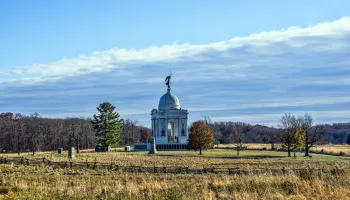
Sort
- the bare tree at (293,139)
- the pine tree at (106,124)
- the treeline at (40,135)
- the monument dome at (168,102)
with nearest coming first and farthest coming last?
the bare tree at (293,139), the pine tree at (106,124), the monument dome at (168,102), the treeline at (40,135)

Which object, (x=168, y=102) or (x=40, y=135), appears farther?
(x=40, y=135)

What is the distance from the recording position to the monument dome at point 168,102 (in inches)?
4008

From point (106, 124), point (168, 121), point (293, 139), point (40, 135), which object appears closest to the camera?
point (293, 139)

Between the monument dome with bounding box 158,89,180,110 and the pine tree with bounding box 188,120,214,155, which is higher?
the monument dome with bounding box 158,89,180,110

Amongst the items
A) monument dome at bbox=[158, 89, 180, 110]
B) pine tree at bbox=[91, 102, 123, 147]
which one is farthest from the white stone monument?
pine tree at bbox=[91, 102, 123, 147]

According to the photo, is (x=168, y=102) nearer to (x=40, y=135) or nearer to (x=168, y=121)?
(x=168, y=121)

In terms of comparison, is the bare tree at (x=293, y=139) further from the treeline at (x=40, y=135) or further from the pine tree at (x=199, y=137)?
the treeline at (x=40, y=135)

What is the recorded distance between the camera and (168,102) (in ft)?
334

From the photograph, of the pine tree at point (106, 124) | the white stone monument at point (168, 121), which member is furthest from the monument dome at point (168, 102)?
the pine tree at point (106, 124)

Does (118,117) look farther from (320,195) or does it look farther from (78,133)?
(320,195)

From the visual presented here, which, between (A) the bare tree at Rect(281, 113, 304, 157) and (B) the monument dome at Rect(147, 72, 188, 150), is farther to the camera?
(B) the monument dome at Rect(147, 72, 188, 150)

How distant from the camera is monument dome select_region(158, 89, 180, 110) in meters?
102

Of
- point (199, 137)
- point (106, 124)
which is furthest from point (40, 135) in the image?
point (199, 137)

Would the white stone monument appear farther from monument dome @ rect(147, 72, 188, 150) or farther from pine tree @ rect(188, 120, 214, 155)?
pine tree @ rect(188, 120, 214, 155)
